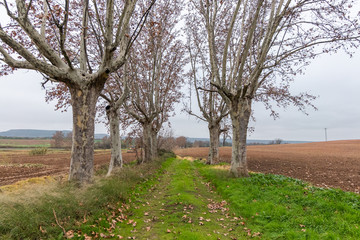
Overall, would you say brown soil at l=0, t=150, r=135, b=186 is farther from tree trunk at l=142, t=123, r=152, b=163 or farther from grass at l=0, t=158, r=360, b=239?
grass at l=0, t=158, r=360, b=239

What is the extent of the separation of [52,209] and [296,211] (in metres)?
6.96

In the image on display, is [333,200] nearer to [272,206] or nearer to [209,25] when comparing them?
[272,206]

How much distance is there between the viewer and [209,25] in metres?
11.4

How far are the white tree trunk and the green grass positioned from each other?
5834 mm

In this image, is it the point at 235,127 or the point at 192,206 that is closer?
the point at 192,206

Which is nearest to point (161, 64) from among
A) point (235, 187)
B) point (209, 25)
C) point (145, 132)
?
point (145, 132)

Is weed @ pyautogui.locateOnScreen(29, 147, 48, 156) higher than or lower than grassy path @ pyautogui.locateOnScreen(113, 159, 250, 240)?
lower

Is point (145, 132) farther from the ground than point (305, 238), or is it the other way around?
point (145, 132)

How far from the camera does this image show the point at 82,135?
7410 mm

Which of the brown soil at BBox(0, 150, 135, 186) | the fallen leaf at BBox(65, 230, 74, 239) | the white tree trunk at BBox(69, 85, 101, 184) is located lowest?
the brown soil at BBox(0, 150, 135, 186)

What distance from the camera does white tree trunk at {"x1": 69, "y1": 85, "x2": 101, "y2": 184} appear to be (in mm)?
7324

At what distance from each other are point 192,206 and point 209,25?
9.74 meters

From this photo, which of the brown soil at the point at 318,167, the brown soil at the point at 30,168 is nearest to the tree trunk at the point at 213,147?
the brown soil at the point at 318,167

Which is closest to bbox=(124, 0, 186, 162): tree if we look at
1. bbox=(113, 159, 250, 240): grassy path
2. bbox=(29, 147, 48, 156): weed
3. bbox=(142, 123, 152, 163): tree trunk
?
bbox=(142, 123, 152, 163): tree trunk
